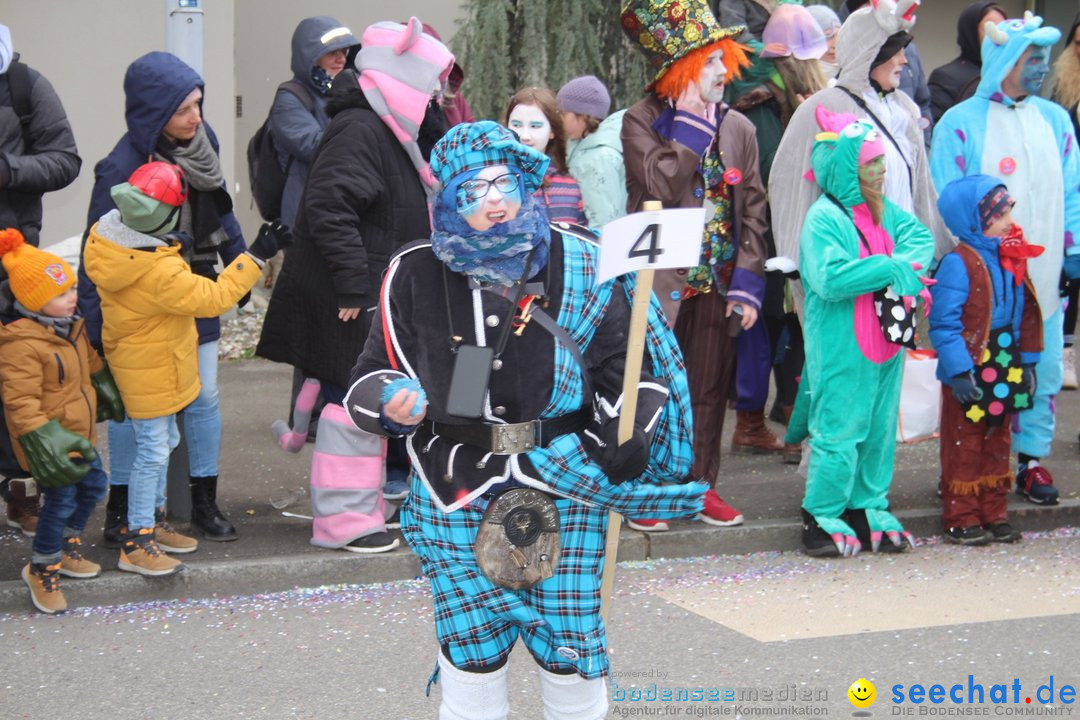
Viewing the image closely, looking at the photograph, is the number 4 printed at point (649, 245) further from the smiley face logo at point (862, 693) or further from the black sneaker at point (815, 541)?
the black sneaker at point (815, 541)

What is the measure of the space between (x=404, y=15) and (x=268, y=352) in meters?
6.18

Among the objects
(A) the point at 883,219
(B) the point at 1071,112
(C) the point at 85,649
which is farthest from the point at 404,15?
(C) the point at 85,649

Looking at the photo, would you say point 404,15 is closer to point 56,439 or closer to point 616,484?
point 56,439

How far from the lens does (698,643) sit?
5.21 m

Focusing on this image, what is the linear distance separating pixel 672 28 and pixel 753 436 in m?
2.55

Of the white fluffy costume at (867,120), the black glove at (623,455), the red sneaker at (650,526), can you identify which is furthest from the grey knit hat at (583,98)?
the black glove at (623,455)

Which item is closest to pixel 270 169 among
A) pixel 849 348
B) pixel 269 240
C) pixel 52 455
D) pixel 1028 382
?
pixel 269 240

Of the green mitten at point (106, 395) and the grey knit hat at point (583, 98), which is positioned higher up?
the grey knit hat at point (583, 98)

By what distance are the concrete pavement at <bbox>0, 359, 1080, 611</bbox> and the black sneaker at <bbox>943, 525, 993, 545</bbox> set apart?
22cm

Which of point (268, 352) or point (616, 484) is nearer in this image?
point (616, 484)

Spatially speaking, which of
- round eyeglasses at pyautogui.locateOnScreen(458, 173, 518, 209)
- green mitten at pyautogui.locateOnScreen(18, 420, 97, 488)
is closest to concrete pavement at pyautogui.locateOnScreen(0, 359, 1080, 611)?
green mitten at pyautogui.locateOnScreen(18, 420, 97, 488)

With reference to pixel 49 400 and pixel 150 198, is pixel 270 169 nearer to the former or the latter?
pixel 150 198

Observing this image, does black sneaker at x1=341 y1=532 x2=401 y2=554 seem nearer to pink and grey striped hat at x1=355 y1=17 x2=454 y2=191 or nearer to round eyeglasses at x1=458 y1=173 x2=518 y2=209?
pink and grey striped hat at x1=355 y1=17 x2=454 y2=191

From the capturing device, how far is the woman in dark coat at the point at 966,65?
897 centimetres
